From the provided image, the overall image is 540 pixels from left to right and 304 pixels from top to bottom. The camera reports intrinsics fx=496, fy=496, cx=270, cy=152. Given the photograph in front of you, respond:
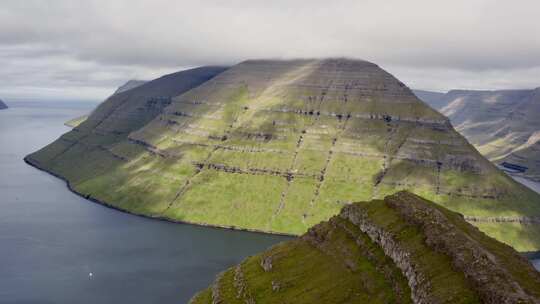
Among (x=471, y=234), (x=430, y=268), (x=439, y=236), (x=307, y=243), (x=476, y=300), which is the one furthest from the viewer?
(x=307, y=243)

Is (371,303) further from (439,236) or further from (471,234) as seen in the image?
(471,234)

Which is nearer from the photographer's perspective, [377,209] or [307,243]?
[377,209]

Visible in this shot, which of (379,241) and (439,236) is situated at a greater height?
(439,236)

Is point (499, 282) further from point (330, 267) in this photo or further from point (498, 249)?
point (330, 267)

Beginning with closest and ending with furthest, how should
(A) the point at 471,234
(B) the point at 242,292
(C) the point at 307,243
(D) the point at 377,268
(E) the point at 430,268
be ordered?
(E) the point at 430,268 < (D) the point at 377,268 < (A) the point at 471,234 < (B) the point at 242,292 < (C) the point at 307,243

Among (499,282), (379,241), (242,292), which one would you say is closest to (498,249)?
(379,241)

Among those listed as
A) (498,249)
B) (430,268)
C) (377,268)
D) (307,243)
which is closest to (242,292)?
(307,243)

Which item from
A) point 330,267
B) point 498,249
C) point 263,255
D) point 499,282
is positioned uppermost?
point 499,282
